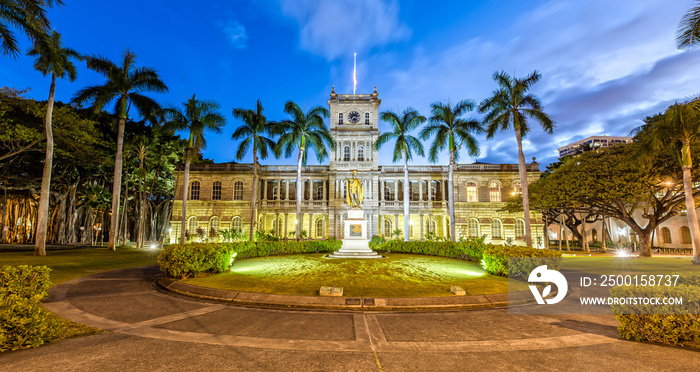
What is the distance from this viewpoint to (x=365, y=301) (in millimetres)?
7387

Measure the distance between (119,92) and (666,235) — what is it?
183ft

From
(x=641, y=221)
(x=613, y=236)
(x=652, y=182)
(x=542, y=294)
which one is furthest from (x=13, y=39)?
(x=613, y=236)

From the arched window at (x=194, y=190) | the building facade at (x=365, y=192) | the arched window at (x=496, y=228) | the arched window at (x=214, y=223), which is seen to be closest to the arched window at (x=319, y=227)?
the building facade at (x=365, y=192)

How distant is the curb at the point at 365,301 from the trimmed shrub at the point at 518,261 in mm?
2341

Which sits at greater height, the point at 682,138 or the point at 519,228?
the point at 682,138

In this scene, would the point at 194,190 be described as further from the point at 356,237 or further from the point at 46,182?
the point at 356,237

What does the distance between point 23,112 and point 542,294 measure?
31.2m

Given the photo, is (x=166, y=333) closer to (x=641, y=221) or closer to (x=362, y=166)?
(x=362, y=166)

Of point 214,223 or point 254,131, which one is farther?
point 214,223

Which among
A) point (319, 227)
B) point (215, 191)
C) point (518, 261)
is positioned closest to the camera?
point (518, 261)

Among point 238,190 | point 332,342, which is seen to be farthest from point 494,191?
point 332,342

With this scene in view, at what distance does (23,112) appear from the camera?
20562 millimetres

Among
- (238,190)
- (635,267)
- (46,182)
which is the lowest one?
(635,267)

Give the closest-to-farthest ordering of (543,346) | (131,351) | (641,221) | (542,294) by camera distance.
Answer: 1. (131,351)
2. (543,346)
3. (542,294)
4. (641,221)
